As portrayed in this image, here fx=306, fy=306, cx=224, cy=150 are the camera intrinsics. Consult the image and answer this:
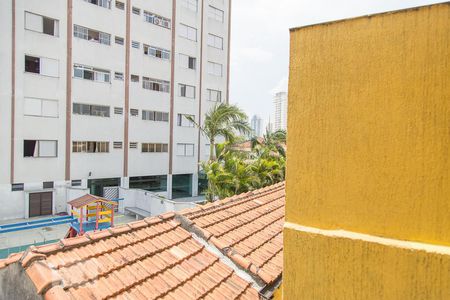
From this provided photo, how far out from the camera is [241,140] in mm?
20766

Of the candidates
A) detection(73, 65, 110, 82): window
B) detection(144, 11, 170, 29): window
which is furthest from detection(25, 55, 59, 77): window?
detection(144, 11, 170, 29): window

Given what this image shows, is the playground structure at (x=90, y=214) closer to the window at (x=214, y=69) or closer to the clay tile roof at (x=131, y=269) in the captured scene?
the clay tile roof at (x=131, y=269)

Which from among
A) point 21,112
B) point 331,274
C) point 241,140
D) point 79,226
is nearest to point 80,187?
point 21,112

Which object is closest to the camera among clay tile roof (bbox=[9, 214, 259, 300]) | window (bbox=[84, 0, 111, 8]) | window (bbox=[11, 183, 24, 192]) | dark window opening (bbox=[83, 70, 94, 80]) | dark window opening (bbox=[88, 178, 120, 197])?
clay tile roof (bbox=[9, 214, 259, 300])

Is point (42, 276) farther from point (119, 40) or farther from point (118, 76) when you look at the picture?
point (119, 40)

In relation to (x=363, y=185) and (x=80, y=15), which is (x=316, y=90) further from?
(x=80, y=15)

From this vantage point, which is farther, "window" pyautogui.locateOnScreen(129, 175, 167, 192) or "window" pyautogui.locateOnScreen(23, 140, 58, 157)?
"window" pyautogui.locateOnScreen(129, 175, 167, 192)

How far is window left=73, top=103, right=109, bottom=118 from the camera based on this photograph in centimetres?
2308

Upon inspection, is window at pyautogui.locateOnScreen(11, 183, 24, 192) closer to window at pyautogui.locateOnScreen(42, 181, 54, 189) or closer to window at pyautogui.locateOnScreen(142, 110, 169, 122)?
window at pyautogui.locateOnScreen(42, 181, 54, 189)

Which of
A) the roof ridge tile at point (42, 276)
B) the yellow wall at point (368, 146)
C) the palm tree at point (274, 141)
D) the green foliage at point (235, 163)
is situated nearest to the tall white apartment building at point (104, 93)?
the green foliage at point (235, 163)

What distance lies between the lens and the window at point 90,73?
905 inches

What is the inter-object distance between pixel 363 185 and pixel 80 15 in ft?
86.2

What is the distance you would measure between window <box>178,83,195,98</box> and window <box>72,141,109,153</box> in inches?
348

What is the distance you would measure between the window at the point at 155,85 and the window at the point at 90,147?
6.29 metres
